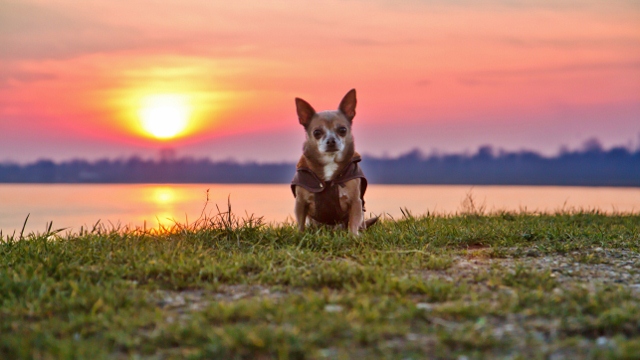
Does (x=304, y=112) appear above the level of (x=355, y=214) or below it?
above

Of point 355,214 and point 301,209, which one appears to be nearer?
point 355,214

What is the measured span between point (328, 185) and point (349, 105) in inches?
35.6

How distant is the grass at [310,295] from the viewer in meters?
3.65

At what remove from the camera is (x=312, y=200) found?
23.4 ft

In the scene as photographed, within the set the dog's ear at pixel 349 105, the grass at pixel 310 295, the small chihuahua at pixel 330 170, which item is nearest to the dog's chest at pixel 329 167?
the small chihuahua at pixel 330 170

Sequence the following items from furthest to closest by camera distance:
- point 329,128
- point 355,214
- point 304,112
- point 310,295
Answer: point 355,214 → point 304,112 → point 329,128 → point 310,295

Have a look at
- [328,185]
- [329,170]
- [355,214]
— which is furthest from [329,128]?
[355,214]

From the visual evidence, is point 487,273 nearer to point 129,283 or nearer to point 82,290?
point 129,283

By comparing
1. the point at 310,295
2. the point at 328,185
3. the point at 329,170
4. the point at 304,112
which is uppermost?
the point at 304,112

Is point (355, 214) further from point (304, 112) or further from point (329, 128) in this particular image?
point (304, 112)

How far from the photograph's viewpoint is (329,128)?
6.70 meters

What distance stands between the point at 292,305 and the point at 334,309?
0.29 metres

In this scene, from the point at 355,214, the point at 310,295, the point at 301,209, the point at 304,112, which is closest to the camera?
the point at 310,295

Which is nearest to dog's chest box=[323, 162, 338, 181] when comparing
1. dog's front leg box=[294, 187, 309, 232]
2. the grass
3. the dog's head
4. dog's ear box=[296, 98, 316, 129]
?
the dog's head
